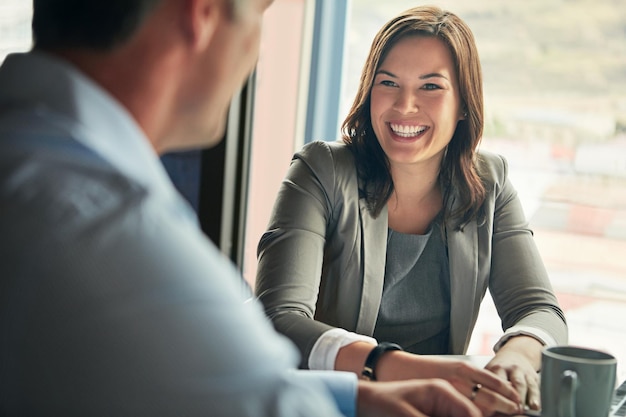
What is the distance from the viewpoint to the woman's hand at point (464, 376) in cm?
122

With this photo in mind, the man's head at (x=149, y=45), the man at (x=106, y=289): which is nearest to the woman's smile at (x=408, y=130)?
the man's head at (x=149, y=45)

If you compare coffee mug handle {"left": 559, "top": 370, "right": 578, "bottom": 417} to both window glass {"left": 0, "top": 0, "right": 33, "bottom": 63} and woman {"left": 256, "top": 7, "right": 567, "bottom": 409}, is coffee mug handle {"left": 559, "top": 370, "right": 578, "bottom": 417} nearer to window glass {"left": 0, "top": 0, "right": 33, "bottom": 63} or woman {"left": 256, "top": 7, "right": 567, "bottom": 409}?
woman {"left": 256, "top": 7, "right": 567, "bottom": 409}

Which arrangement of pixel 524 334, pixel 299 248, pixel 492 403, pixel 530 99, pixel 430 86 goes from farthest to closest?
1. pixel 530 99
2. pixel 430 86
3. pixel 299 248
4. pixel 524 334
5. pixel 492 403

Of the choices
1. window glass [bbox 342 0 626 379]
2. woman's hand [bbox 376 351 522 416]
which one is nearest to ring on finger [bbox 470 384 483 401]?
woman's hand [bbox 376 351 522 416]

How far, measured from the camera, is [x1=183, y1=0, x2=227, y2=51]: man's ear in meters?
0.70

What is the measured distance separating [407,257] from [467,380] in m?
0.68

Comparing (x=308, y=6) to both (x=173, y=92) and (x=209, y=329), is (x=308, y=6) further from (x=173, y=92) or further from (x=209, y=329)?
(x=209, y=329)

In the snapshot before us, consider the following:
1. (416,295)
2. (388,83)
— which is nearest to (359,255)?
(416,295)

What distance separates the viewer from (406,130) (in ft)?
6.51

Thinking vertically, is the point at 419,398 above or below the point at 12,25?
below

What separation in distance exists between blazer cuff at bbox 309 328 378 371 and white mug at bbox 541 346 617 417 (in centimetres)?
46

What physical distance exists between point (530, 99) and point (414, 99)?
1634mm

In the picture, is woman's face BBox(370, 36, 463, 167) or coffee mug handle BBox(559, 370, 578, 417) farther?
woman's face BBox(370, 36, 463, 167)

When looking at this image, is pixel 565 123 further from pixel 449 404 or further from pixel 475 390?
pixel 449 404
